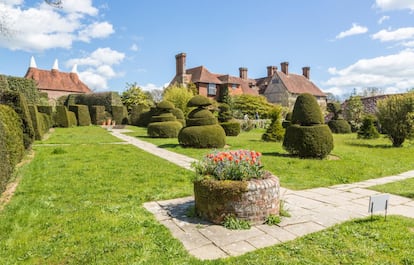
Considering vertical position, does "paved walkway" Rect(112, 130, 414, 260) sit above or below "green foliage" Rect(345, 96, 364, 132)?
below

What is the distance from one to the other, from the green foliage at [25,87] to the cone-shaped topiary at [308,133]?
17.2 m

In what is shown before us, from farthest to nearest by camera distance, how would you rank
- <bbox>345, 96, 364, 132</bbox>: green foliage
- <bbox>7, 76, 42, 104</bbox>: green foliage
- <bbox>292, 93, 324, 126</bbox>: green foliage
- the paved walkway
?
<bbox>345, 96, 364, 132</bbox>: green foliage
<bbox>7, 76, 42, 104</bbox>: green foliage
<bbox>292, 93, 324, 126</bbox>: green foliage
the paved walkway

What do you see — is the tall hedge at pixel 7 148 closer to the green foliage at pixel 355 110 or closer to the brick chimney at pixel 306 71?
the green foliage at pixel 355 110

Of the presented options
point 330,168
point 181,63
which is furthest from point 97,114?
point 330,168

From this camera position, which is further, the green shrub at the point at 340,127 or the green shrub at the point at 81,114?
the green shrub at the point at 81,114

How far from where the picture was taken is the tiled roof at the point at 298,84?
4175 cm

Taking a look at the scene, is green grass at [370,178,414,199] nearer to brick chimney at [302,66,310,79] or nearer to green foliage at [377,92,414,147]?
green foliage at [377,92,414,147]

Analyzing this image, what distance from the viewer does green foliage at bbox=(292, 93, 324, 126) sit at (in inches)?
379

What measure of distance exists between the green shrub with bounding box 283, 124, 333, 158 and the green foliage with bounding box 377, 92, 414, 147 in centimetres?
642

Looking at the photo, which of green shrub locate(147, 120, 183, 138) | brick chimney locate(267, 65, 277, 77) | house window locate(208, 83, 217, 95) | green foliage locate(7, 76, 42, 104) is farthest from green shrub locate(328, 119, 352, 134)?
brick chimney locate(267, 65, 277, 77)

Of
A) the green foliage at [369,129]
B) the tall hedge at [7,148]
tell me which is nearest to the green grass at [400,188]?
the tall hedge at [7,148]

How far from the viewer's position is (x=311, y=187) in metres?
6.21

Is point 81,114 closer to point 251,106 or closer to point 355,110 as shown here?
point 251,106

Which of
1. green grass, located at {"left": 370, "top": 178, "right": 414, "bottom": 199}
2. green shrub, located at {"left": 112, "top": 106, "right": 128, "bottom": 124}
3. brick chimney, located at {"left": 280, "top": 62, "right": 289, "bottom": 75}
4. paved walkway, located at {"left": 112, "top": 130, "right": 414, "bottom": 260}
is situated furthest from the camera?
brick chimney, located at {"left": 280, "top": 62, "right": 289, "bottom": 75}
